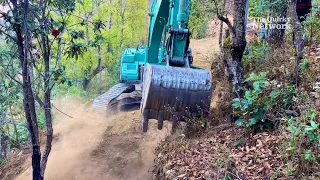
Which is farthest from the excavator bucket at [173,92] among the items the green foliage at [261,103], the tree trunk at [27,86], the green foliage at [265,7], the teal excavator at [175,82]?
the green foliage at [265,7]

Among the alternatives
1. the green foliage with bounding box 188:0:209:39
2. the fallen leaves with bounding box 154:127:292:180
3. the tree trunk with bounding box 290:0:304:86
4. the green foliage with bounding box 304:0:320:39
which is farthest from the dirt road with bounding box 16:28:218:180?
the green foliage with bounding box 304:0:320:39

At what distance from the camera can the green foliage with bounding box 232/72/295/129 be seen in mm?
4238

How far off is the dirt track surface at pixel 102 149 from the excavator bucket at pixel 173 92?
134 cm

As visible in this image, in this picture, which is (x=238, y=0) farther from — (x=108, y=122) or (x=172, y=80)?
(x=108, y=122)

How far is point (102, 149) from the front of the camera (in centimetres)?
739

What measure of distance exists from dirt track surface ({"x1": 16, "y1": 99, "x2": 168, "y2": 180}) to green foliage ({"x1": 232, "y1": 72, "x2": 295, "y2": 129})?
7.19ft

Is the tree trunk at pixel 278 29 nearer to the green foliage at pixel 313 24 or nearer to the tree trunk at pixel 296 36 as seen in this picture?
the green foliage at pixel 313 24

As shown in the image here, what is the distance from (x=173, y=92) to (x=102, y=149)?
315 cm

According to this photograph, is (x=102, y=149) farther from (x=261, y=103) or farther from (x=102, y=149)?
(x=261, y=103)

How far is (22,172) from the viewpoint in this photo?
26.0 feet

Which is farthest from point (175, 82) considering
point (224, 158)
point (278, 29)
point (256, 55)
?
point (278, 29)

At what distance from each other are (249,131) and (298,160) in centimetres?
104

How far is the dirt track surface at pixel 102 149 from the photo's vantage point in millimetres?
6465

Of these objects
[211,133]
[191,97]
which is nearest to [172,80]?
[191,97]
